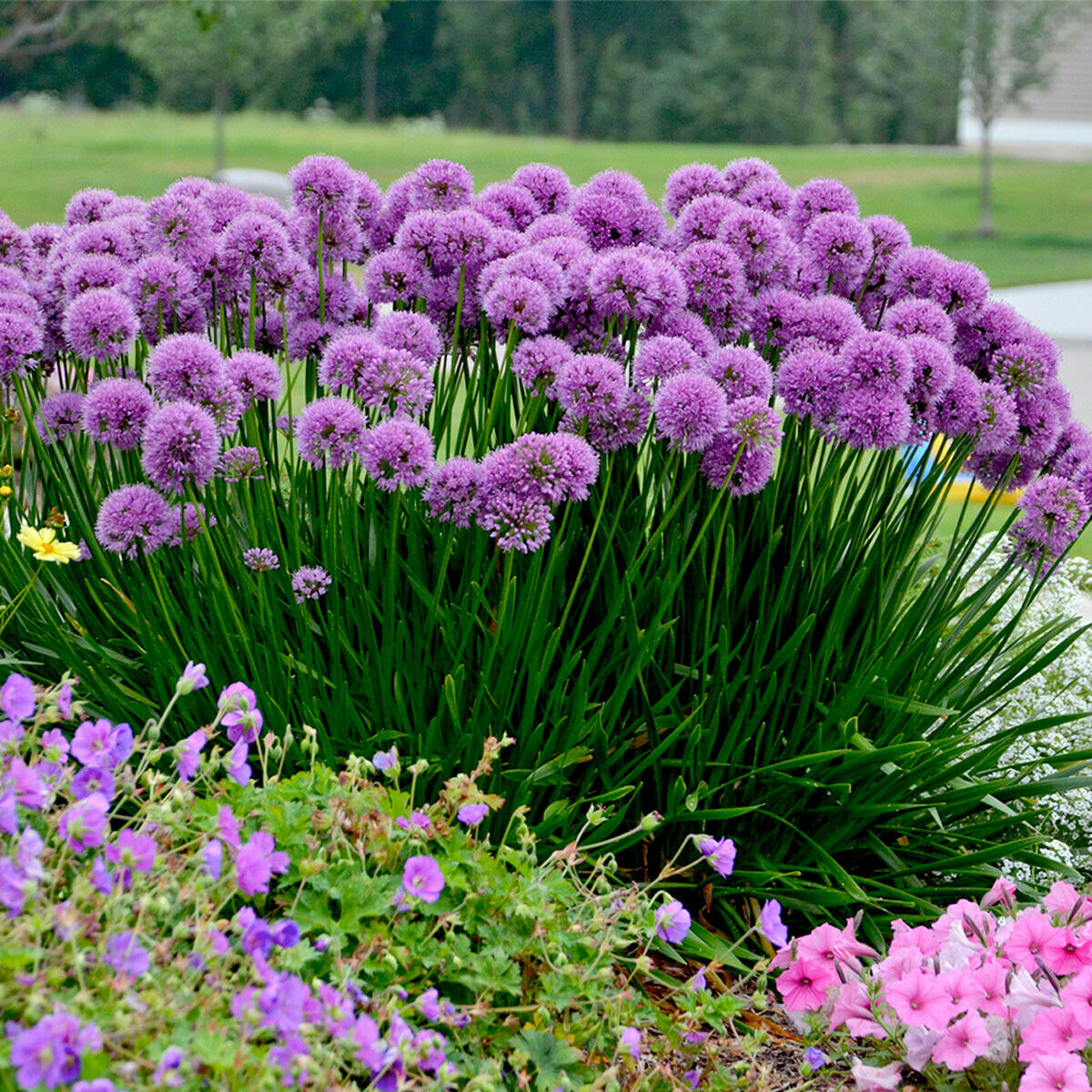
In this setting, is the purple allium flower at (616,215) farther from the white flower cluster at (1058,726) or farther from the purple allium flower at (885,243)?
the white flower cluster at (1058,726)

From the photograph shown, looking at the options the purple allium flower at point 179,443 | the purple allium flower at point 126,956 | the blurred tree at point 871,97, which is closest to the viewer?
the purple allium flower at point 126,956

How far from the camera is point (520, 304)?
255 centimetres

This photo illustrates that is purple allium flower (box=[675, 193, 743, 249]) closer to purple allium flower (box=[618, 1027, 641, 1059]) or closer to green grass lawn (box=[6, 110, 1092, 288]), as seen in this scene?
Answer: purple allium flower (box=[618, 1027, 641, 1059])

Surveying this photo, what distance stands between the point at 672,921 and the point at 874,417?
3.36 feet

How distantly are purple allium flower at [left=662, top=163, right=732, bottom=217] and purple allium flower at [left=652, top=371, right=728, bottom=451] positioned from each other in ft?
2.85

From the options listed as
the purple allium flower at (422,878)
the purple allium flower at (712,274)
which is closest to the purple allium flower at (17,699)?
the purple allium flower at (422,878)

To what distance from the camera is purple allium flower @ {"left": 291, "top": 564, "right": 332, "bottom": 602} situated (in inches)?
101

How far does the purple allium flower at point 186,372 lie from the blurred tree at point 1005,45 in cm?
2015

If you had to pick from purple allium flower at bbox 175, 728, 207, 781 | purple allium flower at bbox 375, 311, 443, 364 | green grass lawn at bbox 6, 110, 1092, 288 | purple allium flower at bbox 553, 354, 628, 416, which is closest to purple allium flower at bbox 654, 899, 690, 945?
purple allium flower at bbox 175, 728, 207, 781

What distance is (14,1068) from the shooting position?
1635 millimetres

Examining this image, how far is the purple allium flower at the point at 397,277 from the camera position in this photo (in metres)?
2.81

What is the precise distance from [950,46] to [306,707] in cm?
2067

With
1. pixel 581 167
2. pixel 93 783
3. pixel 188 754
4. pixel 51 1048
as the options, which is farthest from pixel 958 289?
pixel 581 167

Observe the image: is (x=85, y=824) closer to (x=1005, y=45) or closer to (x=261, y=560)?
(x=261, y=560)
